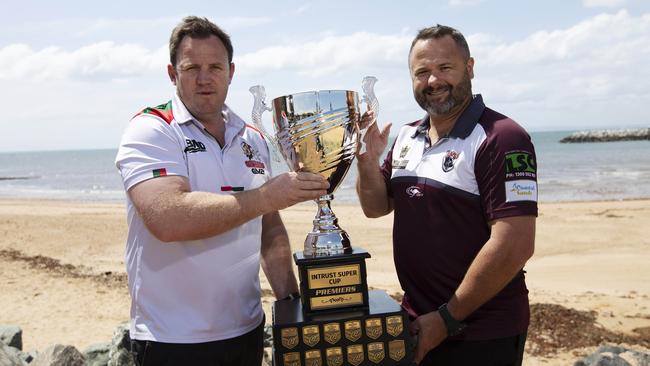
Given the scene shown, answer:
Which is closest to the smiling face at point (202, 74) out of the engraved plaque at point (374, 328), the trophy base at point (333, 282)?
the trophy base at point (333, 282)

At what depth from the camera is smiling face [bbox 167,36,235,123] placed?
2.50 metres

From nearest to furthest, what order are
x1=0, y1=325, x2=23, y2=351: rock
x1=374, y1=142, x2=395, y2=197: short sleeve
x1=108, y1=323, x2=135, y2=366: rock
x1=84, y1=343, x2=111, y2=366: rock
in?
x1=374, y1=142, x2=395, y2=197: short sleeve < x1=108, y1=323, x2=135, y2=366: rock < x1=84, y1=343, x2=111, y2=366: rock < x1=0, y1=325, x2=23, y2=351: rock

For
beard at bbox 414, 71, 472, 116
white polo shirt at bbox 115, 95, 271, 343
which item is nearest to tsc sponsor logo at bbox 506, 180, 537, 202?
beard at bbox 414, 71, 472, 116

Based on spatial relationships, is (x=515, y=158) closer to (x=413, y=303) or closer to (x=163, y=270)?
(x=413, y=303)

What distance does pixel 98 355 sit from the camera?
4637 millimetres

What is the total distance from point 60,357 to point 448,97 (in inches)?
129

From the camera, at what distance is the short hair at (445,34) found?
2.75m

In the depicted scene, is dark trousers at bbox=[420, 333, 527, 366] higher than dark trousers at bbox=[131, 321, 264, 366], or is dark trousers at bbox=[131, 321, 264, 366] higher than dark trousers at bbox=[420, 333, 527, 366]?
dark trousers at bbox=[131, 321, 264, 366]

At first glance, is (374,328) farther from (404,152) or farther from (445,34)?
(445,34)

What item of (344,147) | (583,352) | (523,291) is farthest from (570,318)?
(344,147)

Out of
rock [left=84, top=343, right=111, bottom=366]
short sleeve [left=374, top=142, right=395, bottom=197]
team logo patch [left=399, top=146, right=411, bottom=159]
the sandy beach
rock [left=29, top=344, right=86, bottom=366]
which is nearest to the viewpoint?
team logo patch [left=399, top=146, right=411, bottom=159]

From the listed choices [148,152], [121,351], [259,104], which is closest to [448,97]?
[259,104]

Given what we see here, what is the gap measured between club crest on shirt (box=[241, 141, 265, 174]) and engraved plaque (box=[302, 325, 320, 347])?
819 millimetres

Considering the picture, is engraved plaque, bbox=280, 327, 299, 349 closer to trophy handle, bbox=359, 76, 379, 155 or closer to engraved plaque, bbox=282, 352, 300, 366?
engraved plaque, bbox=282, 352, 300, 366
